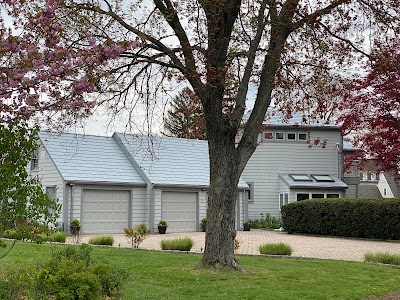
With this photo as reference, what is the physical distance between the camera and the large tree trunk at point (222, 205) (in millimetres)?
12148

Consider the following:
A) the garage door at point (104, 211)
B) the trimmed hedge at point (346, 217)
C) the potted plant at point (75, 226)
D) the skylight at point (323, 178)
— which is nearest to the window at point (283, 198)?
the skylight at point (323, 178)

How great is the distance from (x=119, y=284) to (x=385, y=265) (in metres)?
8.73

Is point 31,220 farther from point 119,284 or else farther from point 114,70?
point 114,70

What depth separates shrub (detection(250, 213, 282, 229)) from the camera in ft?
108

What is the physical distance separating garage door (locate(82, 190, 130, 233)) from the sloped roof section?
0.72 m

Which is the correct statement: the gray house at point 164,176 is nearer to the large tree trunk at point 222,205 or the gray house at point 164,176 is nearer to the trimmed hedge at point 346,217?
the trimmed hedge at point 346,217

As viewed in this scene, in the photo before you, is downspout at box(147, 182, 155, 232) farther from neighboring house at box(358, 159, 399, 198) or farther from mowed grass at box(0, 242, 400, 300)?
neighboring house at box(358, 159, 399, 198)

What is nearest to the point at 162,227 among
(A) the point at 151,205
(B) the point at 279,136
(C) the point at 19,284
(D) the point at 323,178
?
(A) the point at 151,205

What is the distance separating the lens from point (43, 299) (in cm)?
682

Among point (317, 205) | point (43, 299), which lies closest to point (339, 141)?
point (317, 205)

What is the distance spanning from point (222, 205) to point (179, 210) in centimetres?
1640

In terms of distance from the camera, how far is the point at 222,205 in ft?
40.4

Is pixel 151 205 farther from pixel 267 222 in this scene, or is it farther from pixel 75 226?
pixel 267 222

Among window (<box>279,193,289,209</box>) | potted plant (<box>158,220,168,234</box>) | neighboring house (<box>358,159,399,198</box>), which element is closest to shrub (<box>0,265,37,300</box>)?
potted plant (<box>158,220,168,234</box>)
